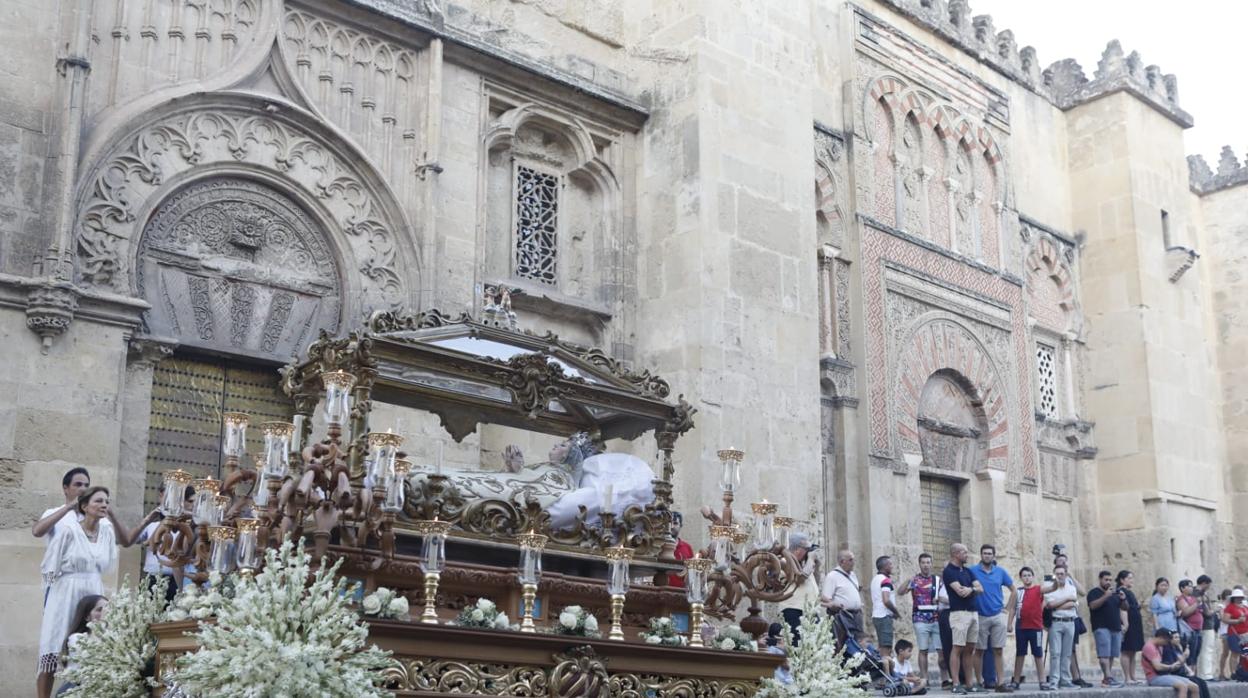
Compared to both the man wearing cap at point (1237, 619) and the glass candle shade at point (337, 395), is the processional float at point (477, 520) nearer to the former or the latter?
the glass candle shade at point (337, 395)

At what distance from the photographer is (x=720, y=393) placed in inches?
410

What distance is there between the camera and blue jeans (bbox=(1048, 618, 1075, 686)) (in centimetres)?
1026

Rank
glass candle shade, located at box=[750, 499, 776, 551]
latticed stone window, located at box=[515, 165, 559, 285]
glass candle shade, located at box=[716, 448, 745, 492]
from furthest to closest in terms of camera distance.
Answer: latticed stone window, located at box=[515, 165, 559, 285] → glass candle shade, located at box=[716, 448, 745, 492] → glass candle shade, located at box=[750, 499, 776, 551]

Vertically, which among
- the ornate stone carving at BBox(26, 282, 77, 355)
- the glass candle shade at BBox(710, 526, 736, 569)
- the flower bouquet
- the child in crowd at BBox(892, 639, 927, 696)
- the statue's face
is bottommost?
the child in crowd at BBox(892, 639, 927, 696)

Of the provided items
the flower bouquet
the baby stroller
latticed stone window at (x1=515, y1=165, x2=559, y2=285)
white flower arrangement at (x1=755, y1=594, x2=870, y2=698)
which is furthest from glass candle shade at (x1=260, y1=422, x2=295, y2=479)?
latticed stone window at (x1=515, y1=165, x2=559, y2=285)

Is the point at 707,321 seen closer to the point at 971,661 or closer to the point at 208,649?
the point at 971,661

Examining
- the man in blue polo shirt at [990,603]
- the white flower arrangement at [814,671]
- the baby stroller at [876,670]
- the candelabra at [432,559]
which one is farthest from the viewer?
the man in blue polo shirt at [990,603]

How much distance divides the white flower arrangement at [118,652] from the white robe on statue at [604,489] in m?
1.94

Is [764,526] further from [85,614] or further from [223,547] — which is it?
[85,614]

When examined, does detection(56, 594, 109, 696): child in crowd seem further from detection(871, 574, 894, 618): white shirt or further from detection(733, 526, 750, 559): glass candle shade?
detection(871, 574, 894, 618): white shirt

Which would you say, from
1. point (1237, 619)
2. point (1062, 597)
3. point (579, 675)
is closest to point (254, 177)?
point (579, 675)

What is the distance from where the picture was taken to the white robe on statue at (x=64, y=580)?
240 inches

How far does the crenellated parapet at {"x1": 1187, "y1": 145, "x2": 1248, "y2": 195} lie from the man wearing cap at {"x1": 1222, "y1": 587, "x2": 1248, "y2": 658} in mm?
7841

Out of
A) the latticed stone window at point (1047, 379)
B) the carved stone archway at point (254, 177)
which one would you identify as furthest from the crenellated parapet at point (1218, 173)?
the carved stone archway at point (254, 177)
